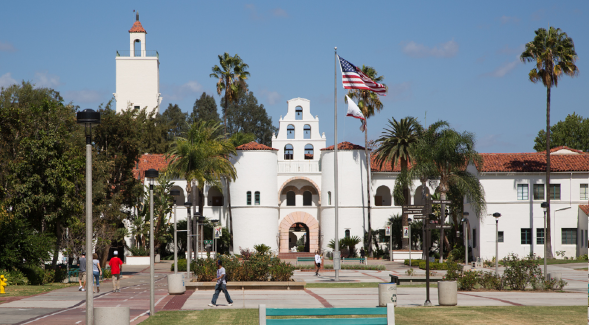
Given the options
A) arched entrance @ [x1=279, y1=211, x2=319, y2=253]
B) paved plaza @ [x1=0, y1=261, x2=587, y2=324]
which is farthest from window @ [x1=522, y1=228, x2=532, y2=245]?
paved plaza @ [x1=0, y1=261, x2=587, y2=324]

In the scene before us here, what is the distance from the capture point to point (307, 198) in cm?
6156

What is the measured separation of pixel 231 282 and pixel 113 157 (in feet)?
51.6

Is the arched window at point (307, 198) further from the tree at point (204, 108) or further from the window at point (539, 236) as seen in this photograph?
the tree at point (204, 108)

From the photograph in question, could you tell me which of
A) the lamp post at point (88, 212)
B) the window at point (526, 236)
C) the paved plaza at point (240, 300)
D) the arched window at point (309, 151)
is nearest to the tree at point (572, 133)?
the window at point (526, 236)

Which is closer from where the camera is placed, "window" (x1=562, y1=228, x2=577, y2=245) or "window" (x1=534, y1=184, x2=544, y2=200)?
"window" (x1=562, y1=228, x2=577, y2=245)

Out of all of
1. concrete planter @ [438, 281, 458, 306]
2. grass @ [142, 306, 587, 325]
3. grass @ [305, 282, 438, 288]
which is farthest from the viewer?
grass @ [305, 282, 438, 288]

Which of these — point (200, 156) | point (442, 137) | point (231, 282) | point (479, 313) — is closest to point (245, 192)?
point (200, 156)

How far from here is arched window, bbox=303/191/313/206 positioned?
201ft

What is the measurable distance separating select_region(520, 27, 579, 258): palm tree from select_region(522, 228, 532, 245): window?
149 cm

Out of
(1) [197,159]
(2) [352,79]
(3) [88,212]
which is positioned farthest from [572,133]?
(3) [88,212]

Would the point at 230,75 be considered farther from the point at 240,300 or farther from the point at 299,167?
the point at 240,300

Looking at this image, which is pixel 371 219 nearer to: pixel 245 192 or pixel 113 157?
pixel 245 192

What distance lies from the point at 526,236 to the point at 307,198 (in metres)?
22.3

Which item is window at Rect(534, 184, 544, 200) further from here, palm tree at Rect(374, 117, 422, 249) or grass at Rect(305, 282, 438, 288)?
grass at Rect(305, 282, 438, 288)
